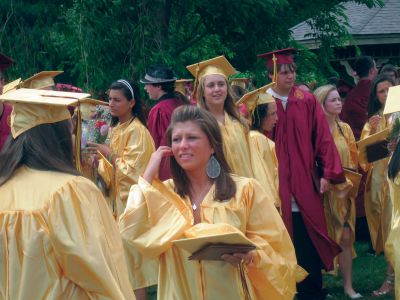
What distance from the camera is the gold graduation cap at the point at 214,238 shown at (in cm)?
452

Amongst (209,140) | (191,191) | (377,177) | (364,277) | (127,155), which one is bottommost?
(364,277)

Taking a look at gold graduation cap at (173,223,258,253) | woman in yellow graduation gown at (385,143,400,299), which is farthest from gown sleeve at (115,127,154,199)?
gold graduation cap at (173,223,258,253)

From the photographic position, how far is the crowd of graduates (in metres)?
3.66

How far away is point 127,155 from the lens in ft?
27.3

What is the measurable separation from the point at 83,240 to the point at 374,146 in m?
4.75

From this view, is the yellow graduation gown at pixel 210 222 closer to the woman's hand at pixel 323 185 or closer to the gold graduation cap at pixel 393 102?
the gold graduation cap at pixel 393 102

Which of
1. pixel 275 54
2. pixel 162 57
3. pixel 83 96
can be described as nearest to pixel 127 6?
pixel 162 57

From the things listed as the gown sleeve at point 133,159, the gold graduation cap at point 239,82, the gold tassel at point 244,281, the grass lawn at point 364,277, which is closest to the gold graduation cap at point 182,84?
the gold graduation cap at point 239,82

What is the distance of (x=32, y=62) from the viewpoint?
1180 cm

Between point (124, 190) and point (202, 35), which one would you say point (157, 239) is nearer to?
point (124, 190)

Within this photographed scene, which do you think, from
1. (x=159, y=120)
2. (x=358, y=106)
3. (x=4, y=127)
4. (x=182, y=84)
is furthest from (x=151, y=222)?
(x=358, y=106)

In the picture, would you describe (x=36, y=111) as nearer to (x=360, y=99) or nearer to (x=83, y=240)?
(x=83, y=240)

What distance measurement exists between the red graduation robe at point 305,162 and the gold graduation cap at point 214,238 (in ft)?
11.5

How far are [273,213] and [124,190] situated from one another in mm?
3518
